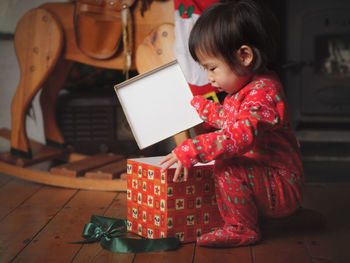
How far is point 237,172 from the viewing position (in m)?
0.86

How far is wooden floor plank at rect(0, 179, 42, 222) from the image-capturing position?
3.79 ft

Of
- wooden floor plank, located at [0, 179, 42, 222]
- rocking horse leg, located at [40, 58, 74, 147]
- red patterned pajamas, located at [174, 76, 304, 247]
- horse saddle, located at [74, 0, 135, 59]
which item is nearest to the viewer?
red patterned pajamas, located at [174, 76, 304, 247]

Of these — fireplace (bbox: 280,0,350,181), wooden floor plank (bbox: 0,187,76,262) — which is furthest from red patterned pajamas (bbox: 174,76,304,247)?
fireplace (bbox: 280,0,350,181)

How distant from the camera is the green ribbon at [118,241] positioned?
2.73 ft

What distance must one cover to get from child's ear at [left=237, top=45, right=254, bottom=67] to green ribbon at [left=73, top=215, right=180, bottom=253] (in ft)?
1.35

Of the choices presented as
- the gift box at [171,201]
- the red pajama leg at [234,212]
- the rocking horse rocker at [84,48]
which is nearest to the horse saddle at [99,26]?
the rocking horse rocker at [84,48]

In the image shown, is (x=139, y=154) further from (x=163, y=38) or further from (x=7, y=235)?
(x=7, y=235)

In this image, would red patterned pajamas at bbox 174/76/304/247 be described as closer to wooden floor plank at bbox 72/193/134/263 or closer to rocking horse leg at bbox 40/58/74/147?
wooden floor plank at bbox 72/193/134/263

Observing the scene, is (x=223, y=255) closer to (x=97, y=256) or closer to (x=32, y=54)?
(x=97, y=256)

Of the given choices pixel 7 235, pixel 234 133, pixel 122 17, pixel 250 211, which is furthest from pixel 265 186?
pixel 122 17

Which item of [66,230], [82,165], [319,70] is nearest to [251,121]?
[66,230]

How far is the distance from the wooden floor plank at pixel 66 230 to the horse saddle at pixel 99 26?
493 mm

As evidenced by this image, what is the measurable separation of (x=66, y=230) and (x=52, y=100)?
938mm

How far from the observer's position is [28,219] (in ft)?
3.44
